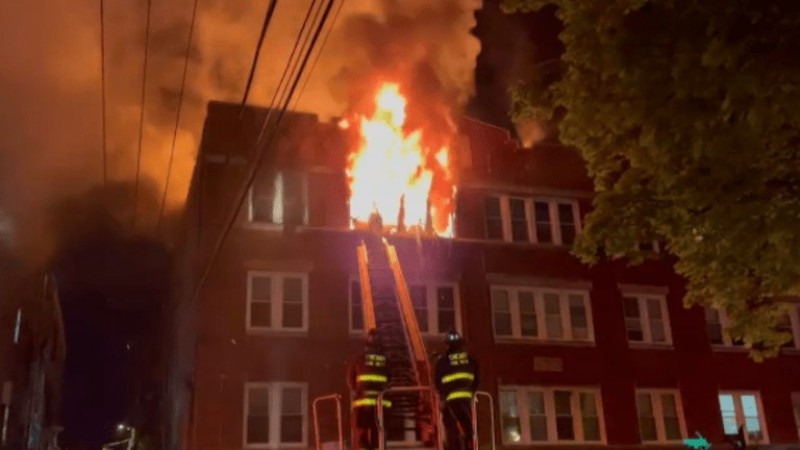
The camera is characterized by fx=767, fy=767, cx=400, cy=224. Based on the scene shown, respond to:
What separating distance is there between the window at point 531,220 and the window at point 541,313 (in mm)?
1458

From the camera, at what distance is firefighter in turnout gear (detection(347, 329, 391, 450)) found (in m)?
10.2

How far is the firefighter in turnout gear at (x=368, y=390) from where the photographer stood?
404 inches

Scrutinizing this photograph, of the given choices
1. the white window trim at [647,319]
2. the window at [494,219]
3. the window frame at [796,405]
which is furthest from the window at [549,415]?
the window frame at [796,405]

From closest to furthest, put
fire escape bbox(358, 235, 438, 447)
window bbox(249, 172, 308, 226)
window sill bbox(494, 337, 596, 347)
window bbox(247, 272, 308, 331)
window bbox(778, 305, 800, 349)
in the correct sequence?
1. fire escape bbox(358, 235, 438, 447)
2. window bbox(247, 272, 308, 331)
3. window bbox(249, 172, 308, 226)
4. window sill bbox(494, 337, 596, 347)
5. window bbox(778, 305, 800, 349)

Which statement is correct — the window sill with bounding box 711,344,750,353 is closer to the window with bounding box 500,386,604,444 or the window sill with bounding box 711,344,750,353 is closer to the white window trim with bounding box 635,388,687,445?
the white window trim with bounding box 635,388,687,445

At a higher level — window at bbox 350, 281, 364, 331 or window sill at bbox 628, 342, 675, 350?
window at bbox 350, 281, 364, 331

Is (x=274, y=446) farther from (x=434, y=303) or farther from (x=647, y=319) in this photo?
(x=647, y=319)

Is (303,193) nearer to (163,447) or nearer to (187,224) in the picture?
(187,224)

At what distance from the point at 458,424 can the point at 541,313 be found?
10.9 meters

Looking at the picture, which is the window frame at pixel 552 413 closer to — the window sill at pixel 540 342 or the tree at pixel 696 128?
the window sill at pixel 540 342

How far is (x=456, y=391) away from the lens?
10.1 m

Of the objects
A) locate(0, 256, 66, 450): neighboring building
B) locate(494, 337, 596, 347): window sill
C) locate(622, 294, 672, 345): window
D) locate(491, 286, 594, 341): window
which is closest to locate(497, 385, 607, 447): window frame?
locate(494, 337, 596, 347): window sill

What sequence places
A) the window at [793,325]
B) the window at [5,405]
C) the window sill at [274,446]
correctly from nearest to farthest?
the window sill at [274,446]
the window at [5,405]
the window at [793,325]

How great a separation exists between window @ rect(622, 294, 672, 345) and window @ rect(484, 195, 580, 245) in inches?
97.3
